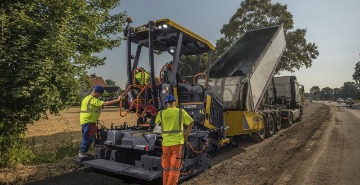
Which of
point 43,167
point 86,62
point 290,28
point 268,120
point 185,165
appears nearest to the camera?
point 185,165

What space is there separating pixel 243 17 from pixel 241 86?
23.0 m

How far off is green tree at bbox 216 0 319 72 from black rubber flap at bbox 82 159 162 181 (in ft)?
83.1

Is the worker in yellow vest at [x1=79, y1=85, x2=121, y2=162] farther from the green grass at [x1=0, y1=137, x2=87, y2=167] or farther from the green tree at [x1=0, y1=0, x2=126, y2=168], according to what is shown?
the green grass at [x1=0, y1=137, x2=87, y2=167]

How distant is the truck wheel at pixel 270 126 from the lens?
35.1ft

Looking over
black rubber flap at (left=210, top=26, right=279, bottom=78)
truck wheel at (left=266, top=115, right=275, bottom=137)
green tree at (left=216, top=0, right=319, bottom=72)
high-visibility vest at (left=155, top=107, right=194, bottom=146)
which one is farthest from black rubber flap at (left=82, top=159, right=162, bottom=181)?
green tree at (left=216, top=0, right=319, bottom=72)

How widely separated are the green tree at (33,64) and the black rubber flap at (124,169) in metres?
1.91

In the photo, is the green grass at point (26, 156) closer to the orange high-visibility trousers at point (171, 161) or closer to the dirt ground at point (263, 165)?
the orange high-visibility trousers at point (171, 161)

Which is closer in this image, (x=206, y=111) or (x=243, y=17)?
(x=206, y=111)

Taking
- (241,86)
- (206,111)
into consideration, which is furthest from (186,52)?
(241,86)

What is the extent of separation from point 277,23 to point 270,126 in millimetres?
20233

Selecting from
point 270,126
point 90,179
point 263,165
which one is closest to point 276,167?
point 263,165

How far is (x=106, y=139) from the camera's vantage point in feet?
19.7

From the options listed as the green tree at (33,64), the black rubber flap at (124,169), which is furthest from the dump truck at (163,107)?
the green tree at (33,64)

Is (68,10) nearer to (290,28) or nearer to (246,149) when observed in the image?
(246,149)
